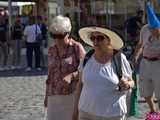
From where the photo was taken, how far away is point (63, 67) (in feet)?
20.8

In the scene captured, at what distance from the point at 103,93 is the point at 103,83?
0.09 m

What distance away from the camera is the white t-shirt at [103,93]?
546cm

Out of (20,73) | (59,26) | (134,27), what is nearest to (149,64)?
(59,26)

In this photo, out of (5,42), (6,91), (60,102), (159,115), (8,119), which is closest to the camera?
(159,115)

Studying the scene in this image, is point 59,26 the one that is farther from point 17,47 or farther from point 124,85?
point 17,47

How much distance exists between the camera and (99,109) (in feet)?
18.0

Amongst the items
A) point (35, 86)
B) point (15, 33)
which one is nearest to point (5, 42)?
point (15, 33)

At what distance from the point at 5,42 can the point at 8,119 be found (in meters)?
12.5

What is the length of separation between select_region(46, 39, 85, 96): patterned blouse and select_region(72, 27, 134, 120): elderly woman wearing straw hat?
0.65m

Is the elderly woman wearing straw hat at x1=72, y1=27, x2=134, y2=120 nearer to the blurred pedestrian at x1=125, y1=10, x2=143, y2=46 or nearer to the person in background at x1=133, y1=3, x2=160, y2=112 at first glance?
the person in background at x1=133, y1=3, x2=160, y2=112

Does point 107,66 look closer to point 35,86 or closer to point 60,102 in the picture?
point 60,102

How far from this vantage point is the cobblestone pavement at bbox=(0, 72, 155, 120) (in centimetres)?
1088

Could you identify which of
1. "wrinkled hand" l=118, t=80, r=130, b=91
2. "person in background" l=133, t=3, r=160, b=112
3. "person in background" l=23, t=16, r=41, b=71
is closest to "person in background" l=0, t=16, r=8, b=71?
"person in background" l=23, t=16, r=41, b=71

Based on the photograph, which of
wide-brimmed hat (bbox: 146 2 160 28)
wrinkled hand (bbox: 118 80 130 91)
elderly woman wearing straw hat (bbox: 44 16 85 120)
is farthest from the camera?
wide-brimmed hat (bbox: 146 2 160 28)
